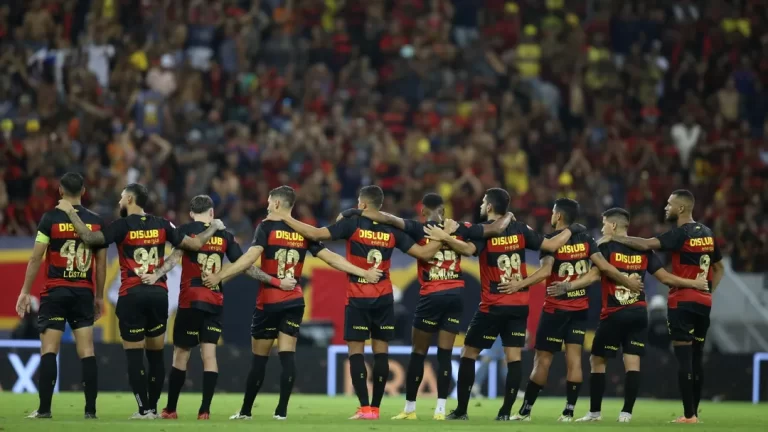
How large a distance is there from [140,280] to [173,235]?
646 millimetres

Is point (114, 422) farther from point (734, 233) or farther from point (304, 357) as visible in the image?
point (734, 233)

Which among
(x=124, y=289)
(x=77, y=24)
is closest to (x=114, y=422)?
(x=124, y=289)

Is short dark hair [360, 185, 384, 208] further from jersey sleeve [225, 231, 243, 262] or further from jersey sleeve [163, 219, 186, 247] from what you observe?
jersey sleeve [163, 219, 186, 247]

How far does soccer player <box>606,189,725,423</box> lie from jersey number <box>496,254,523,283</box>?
125 centimetres

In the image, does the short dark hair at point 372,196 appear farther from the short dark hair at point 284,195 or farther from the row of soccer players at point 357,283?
the short dark hair at point 284,195

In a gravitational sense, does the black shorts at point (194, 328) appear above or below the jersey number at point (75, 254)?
below

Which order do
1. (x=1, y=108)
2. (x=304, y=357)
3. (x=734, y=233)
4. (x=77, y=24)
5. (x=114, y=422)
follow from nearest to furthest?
(x=114, y=422)
(x=304, y=357)
(x=734, y=233)
(x=1, y=108)
(x=77, y=24)

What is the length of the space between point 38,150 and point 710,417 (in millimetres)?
14924

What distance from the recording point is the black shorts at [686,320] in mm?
15922

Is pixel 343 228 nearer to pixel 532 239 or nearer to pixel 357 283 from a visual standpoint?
pixel 357 283

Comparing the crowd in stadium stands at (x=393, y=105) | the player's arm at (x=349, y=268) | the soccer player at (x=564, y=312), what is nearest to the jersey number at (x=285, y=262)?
the player's arm at (x=349, y=268)

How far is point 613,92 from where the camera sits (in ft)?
98.9

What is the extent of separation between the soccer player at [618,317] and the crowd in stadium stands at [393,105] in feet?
29.3

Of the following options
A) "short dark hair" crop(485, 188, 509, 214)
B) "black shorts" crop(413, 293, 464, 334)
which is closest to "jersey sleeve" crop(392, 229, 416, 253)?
"black shorts" crop(413, 293, 464, 334)
